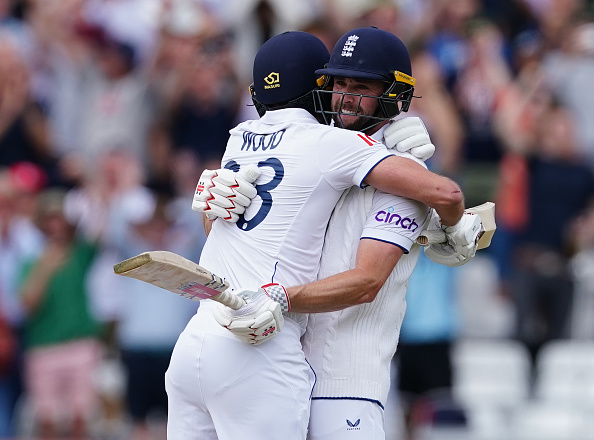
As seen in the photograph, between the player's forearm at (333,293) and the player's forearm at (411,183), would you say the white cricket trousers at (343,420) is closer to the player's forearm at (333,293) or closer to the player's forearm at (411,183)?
the player's forearm at (333,293)

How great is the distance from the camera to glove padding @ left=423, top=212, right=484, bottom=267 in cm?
474

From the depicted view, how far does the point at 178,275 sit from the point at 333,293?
0.69 meters

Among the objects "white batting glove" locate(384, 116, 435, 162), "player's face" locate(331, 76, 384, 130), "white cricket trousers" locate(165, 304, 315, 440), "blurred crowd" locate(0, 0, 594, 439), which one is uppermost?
"player's face" locate(331, 76, 384, 130)

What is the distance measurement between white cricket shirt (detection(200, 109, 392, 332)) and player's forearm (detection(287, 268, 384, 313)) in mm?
124

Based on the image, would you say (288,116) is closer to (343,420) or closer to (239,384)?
(239,384)

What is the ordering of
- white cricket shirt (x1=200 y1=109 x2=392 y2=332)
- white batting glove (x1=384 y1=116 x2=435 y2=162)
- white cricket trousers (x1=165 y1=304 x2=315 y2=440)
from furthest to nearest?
white batting glove (x1=384 y1=116 x2=435 y2=162), white cricket shirt (x1=200 y1=109 x2=392 y2=332), white cricket trousers (x1=165 y1=304 x2=315 y2=440)

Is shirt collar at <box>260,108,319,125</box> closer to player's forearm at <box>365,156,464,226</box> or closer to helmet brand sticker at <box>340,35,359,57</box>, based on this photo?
helmet brand sticker at <box>340,35,359,57</box>

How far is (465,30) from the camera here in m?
11.0

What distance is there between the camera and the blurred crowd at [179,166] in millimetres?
9625

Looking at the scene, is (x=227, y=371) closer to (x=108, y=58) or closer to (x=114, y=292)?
(x=114, y=292)

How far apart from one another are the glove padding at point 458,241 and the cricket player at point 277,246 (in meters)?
0.10

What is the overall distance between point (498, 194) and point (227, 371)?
245 inches

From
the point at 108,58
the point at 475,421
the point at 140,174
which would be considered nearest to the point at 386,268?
the point at 475,421

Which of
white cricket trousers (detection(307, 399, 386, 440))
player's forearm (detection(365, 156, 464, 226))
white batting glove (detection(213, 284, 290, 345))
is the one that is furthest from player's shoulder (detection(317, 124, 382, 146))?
white cricket trousers (detection(307, 399, 386, 440))
